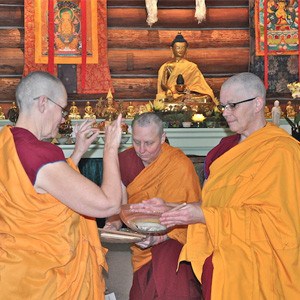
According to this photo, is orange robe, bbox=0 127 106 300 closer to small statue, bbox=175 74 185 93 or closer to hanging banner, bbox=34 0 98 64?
small statue, bbox=175 74 185 93

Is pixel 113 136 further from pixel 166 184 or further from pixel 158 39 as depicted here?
pixel 158 39

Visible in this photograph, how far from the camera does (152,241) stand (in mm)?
4180

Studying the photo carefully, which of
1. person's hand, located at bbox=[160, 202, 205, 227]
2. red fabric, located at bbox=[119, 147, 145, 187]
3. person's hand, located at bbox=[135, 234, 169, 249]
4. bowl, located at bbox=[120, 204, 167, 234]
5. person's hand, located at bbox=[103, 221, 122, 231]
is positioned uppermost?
red fabric, located at bbox=[119, 147, 145, 187]

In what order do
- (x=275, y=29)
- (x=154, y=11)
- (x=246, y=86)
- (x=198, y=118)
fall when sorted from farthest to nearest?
(x=275, y=29), (x=154, y=11), (x=198, y=118), (x=246, y=86)

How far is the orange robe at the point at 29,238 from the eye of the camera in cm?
284

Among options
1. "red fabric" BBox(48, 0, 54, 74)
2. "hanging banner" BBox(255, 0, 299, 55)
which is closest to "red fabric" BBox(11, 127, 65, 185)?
"red fabric" BBox(48, 0, 54, 74)

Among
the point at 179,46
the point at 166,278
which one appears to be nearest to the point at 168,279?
the point at 166,278

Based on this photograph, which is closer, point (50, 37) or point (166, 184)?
point (166, 184)

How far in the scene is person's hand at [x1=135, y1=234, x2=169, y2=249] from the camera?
13.6ft

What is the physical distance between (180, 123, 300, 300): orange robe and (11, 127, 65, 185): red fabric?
897mm

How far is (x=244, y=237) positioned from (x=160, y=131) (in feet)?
4.19

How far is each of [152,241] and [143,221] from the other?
0.53 meters

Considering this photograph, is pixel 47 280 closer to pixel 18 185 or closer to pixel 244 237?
pixel 18 185

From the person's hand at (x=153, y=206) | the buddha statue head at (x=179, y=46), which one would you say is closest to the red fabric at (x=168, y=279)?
the person's hand at (x=153, y=206)
